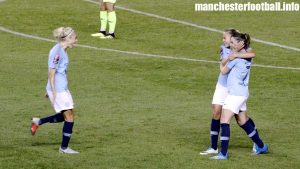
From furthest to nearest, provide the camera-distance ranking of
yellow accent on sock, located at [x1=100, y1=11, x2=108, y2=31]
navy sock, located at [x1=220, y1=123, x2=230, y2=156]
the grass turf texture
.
A: 1. yellow accent on sock, located at [x1=100, y1=11, x2=108, y2=31]
2. the grass turf texture
3. navy sock, located at [x1=220, y1=123, x2=230, y2=156]

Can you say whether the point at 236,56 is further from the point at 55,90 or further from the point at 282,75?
the point at 282,75

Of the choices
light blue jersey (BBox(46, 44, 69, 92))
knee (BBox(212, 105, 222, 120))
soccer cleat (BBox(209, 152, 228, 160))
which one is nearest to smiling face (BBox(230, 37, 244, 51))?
knee (BBox(212, 105, 222, 120))

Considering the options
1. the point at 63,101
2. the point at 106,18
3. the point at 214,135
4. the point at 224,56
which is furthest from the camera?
the point at 106,18

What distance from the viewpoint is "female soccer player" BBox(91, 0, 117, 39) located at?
97.0 feet

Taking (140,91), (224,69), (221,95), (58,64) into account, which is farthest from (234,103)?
(140,91)

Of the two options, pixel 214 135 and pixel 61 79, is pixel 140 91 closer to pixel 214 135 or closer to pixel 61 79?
pixel 214 135

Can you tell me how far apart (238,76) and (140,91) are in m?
6.61

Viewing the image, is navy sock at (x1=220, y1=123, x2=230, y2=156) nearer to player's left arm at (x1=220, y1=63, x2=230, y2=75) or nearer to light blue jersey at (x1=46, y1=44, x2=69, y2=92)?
player's left arm at (x1=220, y1=63, x2=230, y2=75)

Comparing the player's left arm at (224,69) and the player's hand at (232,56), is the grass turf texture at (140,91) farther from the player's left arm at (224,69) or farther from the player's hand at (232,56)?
the player's hand at (232,56)

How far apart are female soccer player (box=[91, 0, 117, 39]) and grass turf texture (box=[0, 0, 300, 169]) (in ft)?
1.30

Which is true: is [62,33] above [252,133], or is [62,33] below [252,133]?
above

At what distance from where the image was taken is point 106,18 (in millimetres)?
29625

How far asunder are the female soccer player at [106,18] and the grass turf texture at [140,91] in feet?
1.30

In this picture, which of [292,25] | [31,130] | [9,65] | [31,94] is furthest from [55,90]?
[292,25]
